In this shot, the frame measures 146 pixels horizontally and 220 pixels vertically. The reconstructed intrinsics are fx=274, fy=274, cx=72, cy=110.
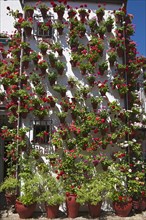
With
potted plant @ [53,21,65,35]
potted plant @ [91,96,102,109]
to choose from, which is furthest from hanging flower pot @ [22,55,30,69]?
potted plant @ [91,96,102,109]

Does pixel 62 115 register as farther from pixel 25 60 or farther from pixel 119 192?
pixel 119 192

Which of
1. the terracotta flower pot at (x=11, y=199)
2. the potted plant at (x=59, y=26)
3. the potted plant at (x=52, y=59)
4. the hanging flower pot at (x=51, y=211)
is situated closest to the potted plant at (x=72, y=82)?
the potted plant at (x=52, y=59)

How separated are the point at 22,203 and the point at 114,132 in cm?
394

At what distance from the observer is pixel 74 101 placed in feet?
32.6

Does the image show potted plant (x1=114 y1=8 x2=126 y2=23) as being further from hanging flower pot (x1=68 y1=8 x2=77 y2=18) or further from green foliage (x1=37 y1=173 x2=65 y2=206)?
green foliage (x1=37 y1=173 x2=65 y2=206)

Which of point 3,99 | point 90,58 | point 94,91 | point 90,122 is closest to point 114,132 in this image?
point 90,122

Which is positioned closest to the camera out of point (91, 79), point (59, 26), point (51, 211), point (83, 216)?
point (51, 211)

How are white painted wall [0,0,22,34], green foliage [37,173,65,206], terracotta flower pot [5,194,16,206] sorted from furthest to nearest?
white painted wall [0,0,22,34], terracotta flower pot [5,194,16,206], green foliage [37,173,65,206]

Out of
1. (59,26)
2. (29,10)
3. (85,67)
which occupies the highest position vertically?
(29,10)

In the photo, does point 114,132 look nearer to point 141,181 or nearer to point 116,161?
point 116,161

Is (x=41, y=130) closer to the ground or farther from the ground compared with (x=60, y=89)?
closer to the ground

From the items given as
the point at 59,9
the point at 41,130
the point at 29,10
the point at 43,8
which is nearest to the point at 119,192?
the point at 41,130

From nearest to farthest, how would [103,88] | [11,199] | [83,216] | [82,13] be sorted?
[83,216], [11,199], [103,88], [82,13]

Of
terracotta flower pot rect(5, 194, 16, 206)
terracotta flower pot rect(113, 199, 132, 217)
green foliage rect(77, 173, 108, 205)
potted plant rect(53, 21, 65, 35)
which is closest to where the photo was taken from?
green foliage rect(77, 173, 108, 205)
